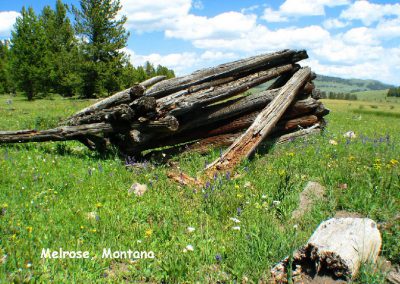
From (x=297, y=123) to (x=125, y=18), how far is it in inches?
1242

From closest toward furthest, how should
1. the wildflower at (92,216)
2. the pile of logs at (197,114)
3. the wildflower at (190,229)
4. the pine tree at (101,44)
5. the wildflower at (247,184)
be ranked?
the wildflower at (190,229)
the wildflower at (92,216)
the wildflower at (247,184)
the pile of logs at (197,114)
the pine tree at (101,44)

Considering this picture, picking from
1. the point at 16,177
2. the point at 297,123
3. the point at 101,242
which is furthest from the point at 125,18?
the point at 101,242

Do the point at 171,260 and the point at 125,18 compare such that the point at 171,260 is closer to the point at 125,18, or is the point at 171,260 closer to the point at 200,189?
the point at 200,189

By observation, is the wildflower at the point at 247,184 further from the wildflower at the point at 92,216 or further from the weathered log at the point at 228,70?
the weathered log at the point at 228,70

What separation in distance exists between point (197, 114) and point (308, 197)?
13.0 ft

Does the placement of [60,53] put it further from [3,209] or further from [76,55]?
[3,209]

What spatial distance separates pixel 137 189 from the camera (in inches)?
235

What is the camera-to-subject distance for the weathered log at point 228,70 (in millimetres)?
7973

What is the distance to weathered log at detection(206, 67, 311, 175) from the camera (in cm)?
697

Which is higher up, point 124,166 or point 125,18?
point 125,18

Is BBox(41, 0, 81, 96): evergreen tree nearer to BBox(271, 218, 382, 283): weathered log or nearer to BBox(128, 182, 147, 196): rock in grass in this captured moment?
BBox(128, 182, 147, 196): rock in grass

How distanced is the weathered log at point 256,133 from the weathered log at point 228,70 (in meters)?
0.92

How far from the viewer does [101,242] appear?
4188 millimetres

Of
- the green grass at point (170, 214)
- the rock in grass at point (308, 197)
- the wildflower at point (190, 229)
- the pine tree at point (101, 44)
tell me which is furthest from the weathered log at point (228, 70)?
the pine tree at point (101, 44)
